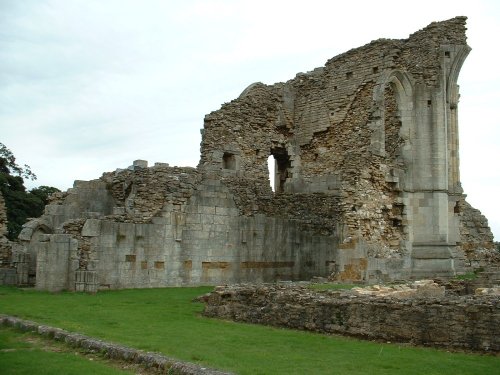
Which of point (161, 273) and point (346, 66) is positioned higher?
point (346, 66)

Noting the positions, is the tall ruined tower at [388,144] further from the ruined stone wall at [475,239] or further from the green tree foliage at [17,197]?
the green tree foliage at [17,197]

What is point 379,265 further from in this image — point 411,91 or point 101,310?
→ point 101,310

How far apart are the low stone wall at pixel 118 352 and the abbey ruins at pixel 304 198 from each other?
21.6 feet

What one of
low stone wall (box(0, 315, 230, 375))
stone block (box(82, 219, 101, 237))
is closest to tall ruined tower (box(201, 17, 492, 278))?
stone block (box(82, 219, 101, 237))

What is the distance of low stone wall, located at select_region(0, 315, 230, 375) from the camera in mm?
7016

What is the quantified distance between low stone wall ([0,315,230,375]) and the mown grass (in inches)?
6.1

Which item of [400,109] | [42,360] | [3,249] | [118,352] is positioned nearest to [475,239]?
[400,109]

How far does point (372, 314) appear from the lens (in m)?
9.83

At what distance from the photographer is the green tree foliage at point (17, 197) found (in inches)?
1515

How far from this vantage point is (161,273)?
18078mm

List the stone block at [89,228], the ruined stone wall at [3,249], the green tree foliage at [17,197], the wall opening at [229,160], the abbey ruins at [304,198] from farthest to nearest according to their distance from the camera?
1. the green tree foliage at [17,197]
2. the wall opening at [229,160]
3. the ruined stone wall at [3,249]
4. the abbey ruins at [304,198]
5. the stone block at [89,228]

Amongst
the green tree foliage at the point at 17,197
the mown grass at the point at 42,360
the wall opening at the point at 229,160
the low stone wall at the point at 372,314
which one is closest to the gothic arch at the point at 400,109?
the wall opening at the point at 229,160

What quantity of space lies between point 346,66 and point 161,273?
10941mm

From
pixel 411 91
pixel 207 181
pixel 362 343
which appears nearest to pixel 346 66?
pixel 411 91
